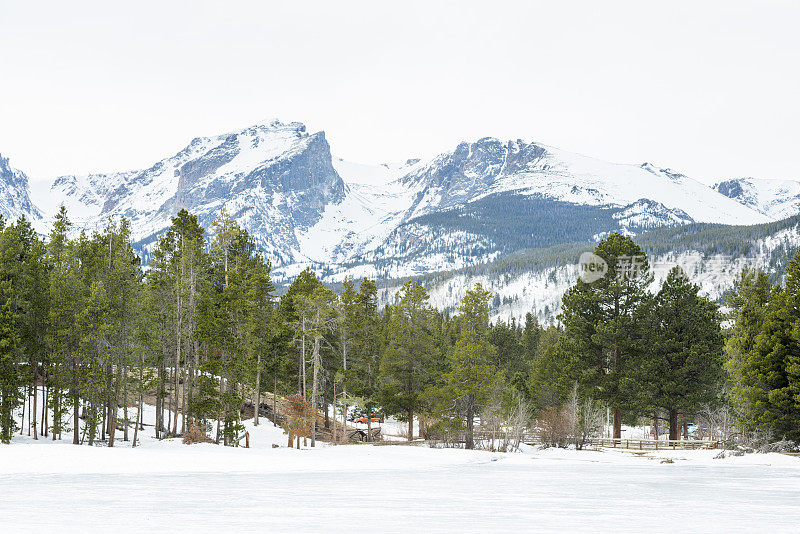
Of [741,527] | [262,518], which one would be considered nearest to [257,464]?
[262,518]

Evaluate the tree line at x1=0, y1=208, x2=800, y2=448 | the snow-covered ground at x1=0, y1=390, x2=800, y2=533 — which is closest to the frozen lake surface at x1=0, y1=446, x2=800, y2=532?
the snow-covered ground at x1=0, y1=390, x2=800, y2=533

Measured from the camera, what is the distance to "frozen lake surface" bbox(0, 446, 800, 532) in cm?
1512

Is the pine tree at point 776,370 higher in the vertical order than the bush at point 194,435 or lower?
higher

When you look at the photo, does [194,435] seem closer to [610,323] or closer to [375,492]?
[375,492]

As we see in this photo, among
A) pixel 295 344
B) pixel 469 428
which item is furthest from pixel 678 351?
pixel 295 344

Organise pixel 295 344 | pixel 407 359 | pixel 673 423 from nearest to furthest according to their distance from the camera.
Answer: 1. pixel 673 423
2. pixel 407 359
3. pixel 295 344

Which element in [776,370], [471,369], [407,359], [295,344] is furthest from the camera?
[295,344]

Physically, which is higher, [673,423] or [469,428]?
[673,423]

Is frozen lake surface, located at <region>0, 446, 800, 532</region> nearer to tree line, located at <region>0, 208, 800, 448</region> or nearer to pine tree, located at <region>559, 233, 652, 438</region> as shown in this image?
tree line, located at <region>0, 208, 800, 448</region>

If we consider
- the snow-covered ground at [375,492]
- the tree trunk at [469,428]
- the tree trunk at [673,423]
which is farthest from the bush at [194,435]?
the tree trunk at [673,423]

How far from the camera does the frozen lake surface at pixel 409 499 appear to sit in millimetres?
15117

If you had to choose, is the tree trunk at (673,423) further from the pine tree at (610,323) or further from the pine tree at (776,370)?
the pine tree at (776,370)

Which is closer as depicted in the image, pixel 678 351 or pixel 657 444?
pixel 657 444

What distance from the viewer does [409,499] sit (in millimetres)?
20172
